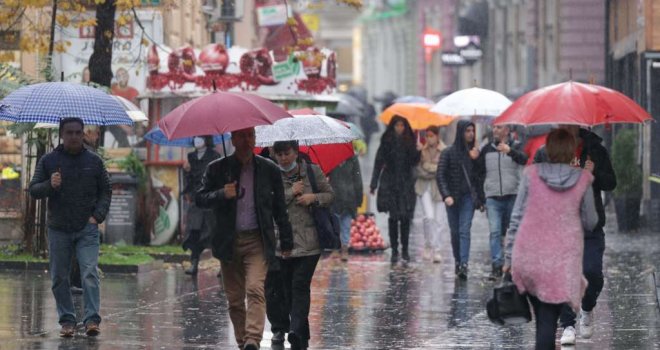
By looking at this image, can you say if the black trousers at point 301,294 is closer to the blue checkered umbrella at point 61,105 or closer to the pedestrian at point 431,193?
the blue checkered umbrella at point 61,105

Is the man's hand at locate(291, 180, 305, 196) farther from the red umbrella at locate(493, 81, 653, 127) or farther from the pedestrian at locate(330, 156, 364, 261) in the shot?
the pedestrian at locate(330, 156, 364, 261)

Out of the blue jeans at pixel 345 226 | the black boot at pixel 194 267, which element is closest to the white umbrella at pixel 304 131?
the black boot at pixel 194 267

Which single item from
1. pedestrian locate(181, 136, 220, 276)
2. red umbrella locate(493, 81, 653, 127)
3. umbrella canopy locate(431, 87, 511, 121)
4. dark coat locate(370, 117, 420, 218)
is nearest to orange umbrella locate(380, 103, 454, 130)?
dark coat locate(370, 117, 420, 218)

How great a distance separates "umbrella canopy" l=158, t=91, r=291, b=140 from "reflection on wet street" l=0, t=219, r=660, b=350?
2159mm

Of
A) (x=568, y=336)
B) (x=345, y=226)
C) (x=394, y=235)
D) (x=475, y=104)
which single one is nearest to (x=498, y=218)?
(x=475, y=104)

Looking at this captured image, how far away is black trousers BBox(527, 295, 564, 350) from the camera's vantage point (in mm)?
10266

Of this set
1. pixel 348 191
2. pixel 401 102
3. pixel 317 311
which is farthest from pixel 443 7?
pixel 317 311

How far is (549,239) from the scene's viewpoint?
10289 millimetres

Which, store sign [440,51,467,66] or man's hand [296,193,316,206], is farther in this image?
store sign [440,51,467,66]

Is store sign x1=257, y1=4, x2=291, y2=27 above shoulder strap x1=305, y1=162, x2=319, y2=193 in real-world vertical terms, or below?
above

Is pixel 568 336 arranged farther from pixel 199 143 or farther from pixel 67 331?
pixel 199 143

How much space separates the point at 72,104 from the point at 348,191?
775 centimetres

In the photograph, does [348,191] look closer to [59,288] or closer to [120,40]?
[120,40]

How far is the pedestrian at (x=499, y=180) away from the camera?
1777 centimetres
